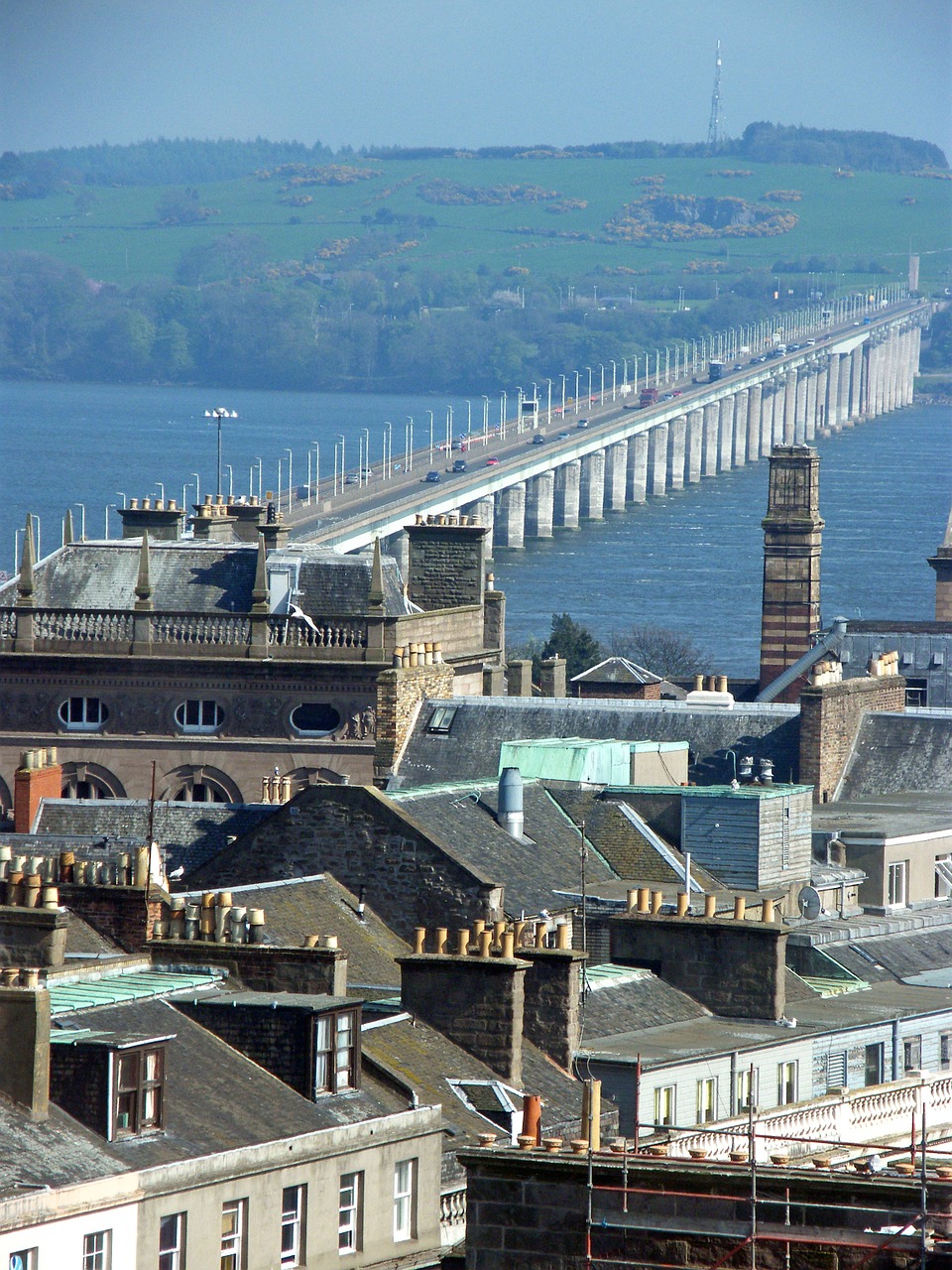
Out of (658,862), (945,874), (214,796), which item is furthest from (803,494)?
(658,862)

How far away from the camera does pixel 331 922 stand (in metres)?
31.8

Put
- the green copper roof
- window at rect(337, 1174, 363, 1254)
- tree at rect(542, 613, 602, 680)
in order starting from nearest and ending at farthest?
window at rect(337, 1174, 363, 1254), the green copper roof, tree at rect(542, 613, 602, 680)

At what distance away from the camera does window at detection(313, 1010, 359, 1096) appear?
947 inches

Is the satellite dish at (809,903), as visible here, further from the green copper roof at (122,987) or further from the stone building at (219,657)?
the green copper roof at (122,987)

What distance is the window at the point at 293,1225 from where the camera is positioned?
22.3 meters

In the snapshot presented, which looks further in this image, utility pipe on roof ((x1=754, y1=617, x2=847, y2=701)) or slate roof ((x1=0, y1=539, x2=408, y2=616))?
utility pipe on roof ((x1=754, y1=617, x2=847, y2=701))

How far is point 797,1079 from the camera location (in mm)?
30938

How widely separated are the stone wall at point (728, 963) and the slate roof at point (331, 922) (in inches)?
110

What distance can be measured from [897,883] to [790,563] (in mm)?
38905

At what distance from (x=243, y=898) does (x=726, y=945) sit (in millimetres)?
4996

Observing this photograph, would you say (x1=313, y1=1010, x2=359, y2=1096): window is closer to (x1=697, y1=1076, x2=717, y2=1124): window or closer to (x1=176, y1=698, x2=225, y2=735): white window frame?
(x1=697, y1=1076, x2=717, y2=1124): window

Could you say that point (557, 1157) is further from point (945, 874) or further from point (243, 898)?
point (945, 874)

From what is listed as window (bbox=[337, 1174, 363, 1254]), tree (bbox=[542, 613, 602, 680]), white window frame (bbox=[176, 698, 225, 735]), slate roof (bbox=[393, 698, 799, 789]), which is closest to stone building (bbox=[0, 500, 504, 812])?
white window frame (bbox=[176, 698, 225, 735])

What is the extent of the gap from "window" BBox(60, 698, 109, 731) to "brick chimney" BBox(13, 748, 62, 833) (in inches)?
260
